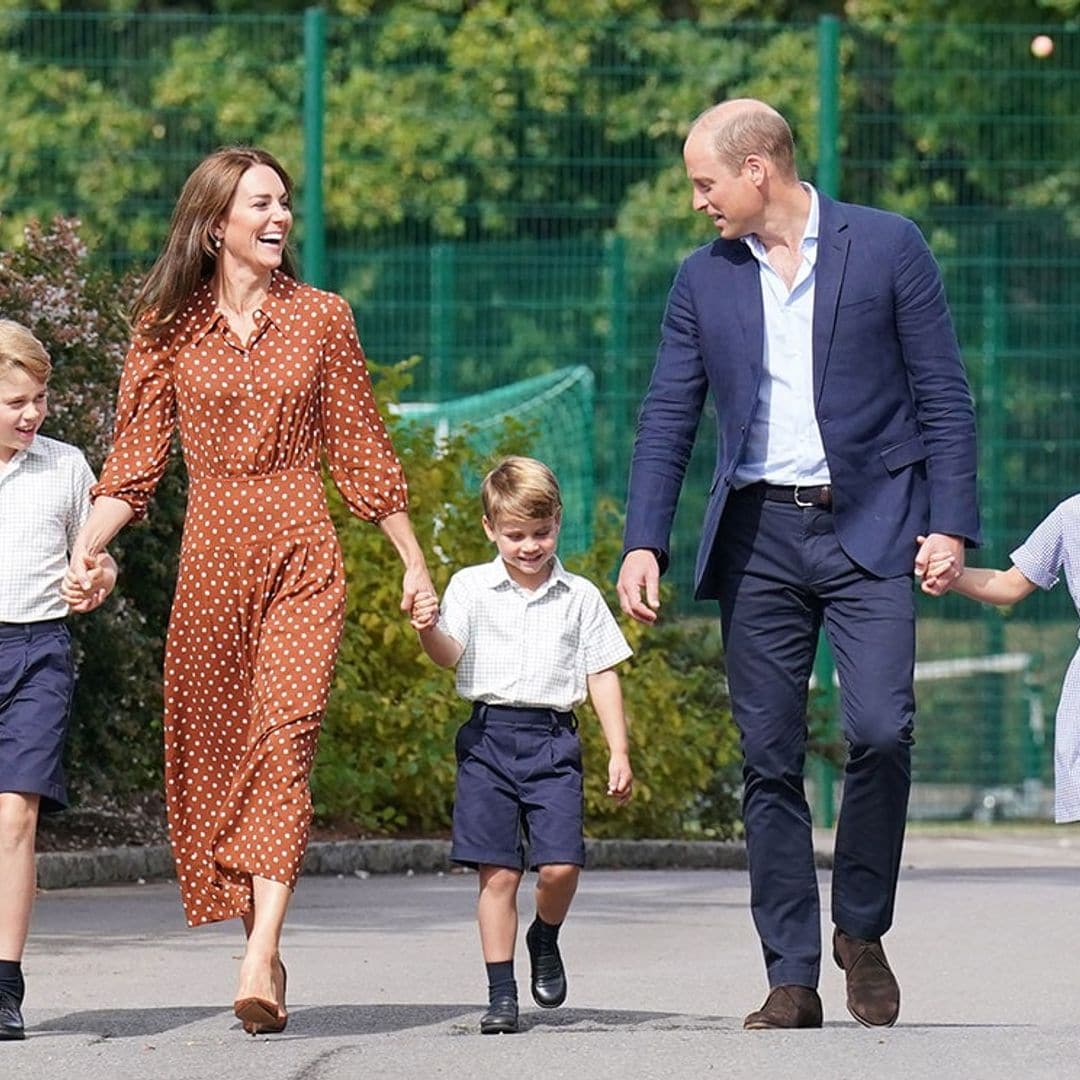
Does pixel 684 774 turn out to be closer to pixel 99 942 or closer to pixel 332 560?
pixel 99 942

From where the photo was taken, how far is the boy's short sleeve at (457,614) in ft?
23.5

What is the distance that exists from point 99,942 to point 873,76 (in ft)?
29.1

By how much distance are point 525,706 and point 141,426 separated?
107 centimetres

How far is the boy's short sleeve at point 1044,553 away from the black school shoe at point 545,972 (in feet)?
4.50

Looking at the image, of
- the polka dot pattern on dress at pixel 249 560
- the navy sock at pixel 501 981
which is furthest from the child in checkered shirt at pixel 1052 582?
the polka dot pattern on dress at pixel 249 560

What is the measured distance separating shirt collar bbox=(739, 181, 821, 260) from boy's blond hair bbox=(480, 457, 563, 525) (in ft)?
2.24

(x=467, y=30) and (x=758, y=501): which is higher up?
(x=467, y=30)

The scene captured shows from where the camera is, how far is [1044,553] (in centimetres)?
714

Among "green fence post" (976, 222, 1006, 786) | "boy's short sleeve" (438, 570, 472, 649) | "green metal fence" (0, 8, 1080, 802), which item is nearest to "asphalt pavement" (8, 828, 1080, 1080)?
"boy's short sleeve" (438, 570, 472, 649)

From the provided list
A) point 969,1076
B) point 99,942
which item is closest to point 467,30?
point 99,942

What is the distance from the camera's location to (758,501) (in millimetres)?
6945

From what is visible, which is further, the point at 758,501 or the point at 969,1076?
the point at 758,501

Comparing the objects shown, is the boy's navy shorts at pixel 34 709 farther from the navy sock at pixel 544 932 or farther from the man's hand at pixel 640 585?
the man's hand at pixel 640 585

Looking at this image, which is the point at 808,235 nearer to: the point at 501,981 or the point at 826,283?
the point at 826,283
